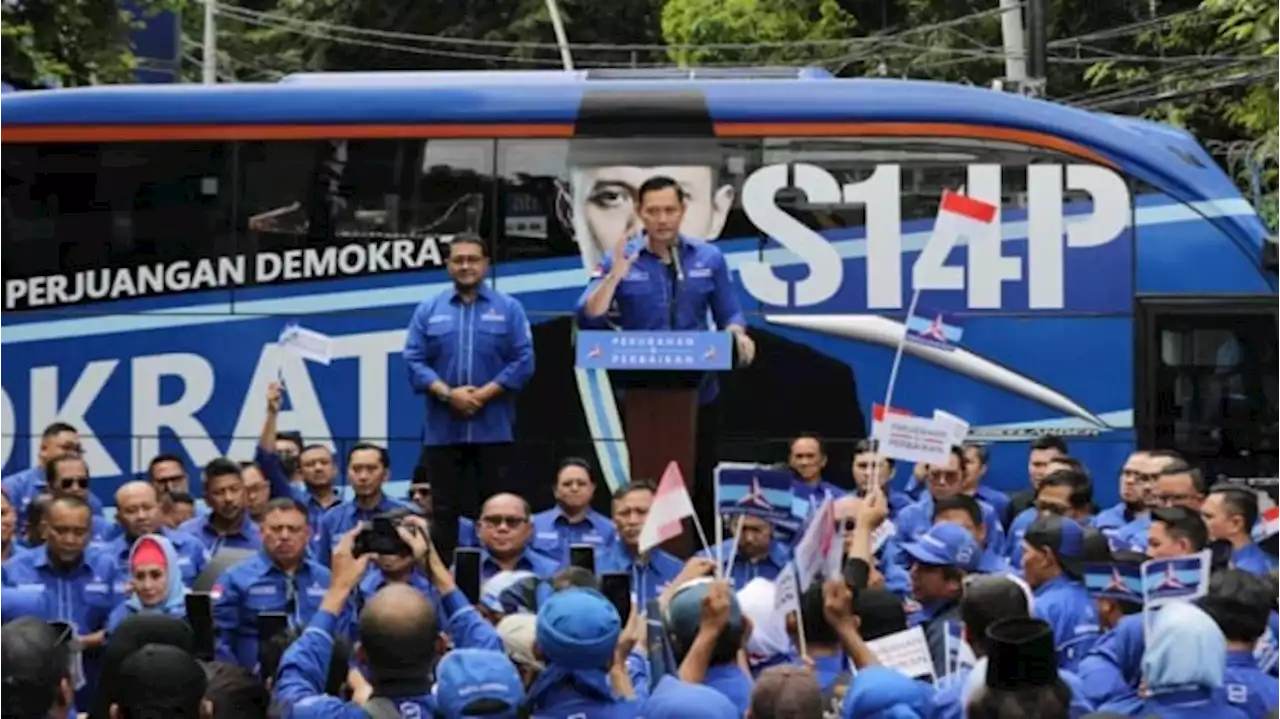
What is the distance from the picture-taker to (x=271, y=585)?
9.86m

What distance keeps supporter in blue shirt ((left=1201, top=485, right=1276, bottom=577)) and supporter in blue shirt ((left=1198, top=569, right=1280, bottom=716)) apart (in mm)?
2202

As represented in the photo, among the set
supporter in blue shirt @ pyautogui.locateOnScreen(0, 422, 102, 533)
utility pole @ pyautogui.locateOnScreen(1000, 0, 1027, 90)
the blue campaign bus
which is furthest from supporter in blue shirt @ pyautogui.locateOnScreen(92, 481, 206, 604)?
utility pole @ pyautogui.locateOnScreen(1000, 0, 1027, 90)

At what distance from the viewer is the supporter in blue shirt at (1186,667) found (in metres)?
6.84

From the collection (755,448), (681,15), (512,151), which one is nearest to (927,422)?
(755,448)

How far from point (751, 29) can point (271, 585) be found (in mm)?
23016

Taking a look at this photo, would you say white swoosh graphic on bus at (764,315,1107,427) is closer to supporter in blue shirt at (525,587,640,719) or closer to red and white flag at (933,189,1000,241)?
red and white flag at (933,189,1000,241)

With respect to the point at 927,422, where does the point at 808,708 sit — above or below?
below

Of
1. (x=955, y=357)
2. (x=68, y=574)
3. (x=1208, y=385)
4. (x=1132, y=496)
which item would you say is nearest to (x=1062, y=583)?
(x=1132, y=496)

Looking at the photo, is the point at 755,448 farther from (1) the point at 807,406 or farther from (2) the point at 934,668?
(2) the point at 934,668

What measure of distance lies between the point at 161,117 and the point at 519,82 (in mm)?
1942

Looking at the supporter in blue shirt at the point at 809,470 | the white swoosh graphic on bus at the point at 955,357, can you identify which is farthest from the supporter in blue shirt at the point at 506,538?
the white swoosh graphic on bus at the point at 955,357

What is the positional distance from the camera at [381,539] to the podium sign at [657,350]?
17.9 feet

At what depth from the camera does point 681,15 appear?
32688 mm

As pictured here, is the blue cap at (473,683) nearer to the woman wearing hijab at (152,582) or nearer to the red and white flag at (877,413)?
the woman wearing hijab at (152,582)
